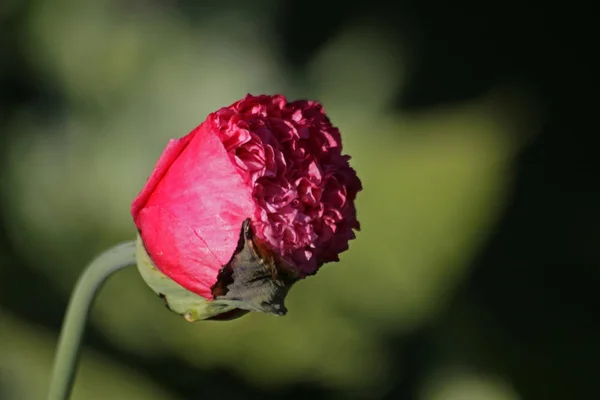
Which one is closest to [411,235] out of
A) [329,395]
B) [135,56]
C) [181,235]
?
[329,395]

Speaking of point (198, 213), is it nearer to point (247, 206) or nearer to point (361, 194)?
point (247, 206)

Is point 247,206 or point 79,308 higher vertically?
point 247,206

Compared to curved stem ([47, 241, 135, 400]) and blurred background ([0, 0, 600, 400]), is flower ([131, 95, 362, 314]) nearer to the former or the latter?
curved stem ([47, 241, 135, 400])

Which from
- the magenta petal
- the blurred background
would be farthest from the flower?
the blurred background

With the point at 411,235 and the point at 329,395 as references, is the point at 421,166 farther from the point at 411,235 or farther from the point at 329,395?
the point at 329,395

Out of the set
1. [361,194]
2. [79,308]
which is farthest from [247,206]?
[361,194]
